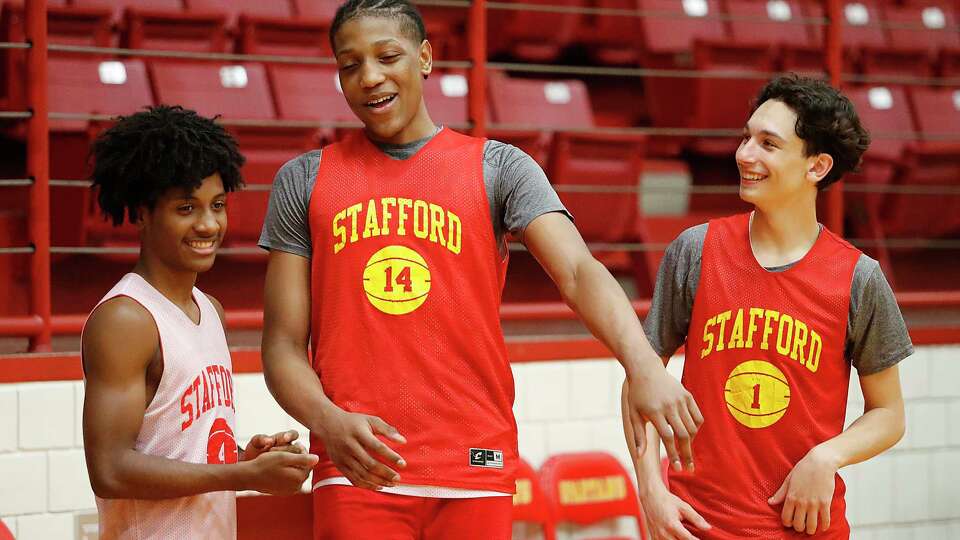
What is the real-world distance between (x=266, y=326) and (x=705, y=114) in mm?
4026

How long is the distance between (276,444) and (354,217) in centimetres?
41

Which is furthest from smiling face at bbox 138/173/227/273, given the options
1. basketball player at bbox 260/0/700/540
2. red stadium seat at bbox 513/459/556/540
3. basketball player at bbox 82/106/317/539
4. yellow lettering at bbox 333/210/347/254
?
red stadium seat at bbox 513/459/556/540

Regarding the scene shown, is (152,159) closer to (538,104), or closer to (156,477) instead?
(156,477)

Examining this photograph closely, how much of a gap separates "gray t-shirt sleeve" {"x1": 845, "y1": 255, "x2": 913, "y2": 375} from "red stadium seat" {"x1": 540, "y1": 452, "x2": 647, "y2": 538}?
1.65 m

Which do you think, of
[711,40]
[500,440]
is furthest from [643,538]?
[711,40]

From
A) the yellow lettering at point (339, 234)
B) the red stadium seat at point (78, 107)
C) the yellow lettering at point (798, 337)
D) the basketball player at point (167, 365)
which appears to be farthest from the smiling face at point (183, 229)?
the red stadium seat at point (78, 107)

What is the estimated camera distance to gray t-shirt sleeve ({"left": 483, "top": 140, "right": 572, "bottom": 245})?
207 centimetres

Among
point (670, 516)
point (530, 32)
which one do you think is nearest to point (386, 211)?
point (670, 516)

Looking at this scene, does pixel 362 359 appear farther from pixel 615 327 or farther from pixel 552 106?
pixel 552 106

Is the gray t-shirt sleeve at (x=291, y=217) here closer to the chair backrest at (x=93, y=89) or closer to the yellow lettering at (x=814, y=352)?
the yellow lettering at (x=814, y=352)

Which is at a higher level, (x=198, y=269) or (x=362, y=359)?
(x=198, y=269)

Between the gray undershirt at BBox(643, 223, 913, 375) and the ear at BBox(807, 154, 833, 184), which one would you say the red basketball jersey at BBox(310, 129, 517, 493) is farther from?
the ear at BBox(807, 154, 833, 184)

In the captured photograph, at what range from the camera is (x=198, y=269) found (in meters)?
2.12

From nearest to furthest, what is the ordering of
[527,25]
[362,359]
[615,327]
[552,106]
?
[615,327]
[362,359]
[552,106]
[527,25]
